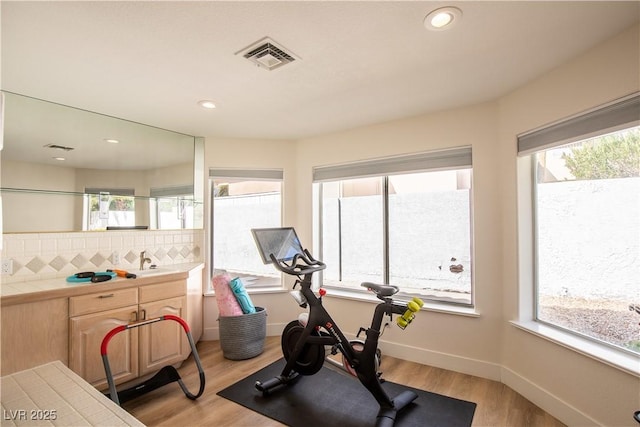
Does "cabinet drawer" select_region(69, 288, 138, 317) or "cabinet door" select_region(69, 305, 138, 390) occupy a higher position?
"cabinet drawer" select_region(69, 288, 138, 317)

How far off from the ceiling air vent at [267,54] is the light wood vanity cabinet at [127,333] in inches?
81.0

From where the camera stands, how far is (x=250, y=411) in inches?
86.4

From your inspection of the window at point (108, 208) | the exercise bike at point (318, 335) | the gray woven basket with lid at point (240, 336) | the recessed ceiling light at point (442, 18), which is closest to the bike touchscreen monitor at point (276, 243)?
the exercise bike at point (318, 335)

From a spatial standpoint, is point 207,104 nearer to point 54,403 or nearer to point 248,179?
point 248,179

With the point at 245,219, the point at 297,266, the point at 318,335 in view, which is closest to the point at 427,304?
the point at 318,335

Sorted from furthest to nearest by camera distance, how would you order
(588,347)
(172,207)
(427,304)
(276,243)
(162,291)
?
(172,207) < (427,304) < (162,291) < (276,243) < (588,347)

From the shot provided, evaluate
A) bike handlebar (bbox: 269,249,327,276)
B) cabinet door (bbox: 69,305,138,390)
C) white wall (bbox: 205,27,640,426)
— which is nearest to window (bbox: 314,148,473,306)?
white wall (bbox: 205,27,640,426)

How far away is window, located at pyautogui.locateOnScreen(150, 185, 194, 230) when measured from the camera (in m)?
3.30

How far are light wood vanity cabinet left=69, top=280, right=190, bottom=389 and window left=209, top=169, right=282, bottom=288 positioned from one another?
3.08 ft

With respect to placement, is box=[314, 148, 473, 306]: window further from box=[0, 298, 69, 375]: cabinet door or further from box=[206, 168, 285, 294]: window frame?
box=[0, 298, 69, 375]: cabinet door

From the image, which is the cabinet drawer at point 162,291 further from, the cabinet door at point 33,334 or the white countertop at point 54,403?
the white countertop at point 54,403

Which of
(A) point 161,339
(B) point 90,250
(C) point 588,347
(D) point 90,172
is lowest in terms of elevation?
(A) point 161,339

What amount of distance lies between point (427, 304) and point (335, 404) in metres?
1.32

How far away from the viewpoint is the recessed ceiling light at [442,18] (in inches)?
59.6
